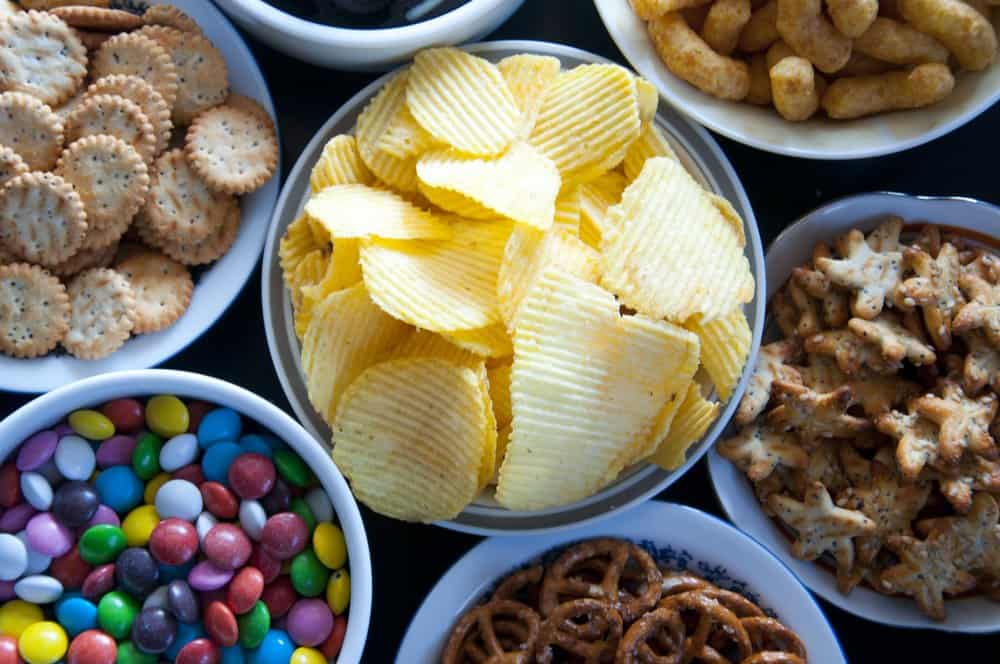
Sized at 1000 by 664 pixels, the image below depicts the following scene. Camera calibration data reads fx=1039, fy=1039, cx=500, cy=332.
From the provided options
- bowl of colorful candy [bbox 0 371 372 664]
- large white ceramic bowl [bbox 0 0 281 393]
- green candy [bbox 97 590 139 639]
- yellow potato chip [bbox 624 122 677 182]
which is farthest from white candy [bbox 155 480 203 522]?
yellow potato chip [bbox 624 122 677 182]

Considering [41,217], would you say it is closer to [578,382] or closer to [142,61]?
[142,61]

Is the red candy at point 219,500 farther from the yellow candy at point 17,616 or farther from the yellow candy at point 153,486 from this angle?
the yellow candy at point 17,616

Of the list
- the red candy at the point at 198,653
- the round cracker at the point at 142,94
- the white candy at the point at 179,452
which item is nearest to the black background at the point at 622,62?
the round cracker at the point at 142,94

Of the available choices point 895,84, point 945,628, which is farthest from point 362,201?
point 945,628

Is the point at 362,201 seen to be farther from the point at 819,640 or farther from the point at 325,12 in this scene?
the point at 819,640

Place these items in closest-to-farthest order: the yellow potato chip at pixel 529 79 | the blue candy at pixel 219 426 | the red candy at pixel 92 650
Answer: the red candy at pixel 92 650
the blue candy at pixel 219 426
the yellow potato chip at pixel 529 79
